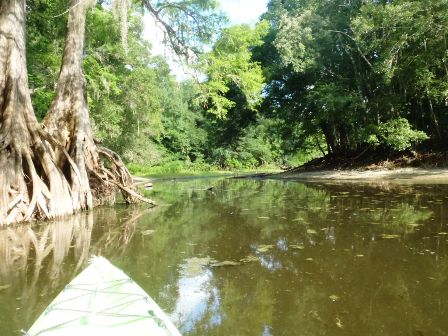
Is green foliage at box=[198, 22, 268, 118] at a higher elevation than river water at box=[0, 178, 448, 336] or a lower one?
higher

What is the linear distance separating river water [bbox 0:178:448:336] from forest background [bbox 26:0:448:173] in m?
5.32

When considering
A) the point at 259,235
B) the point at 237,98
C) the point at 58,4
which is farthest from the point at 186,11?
the point at 237,98

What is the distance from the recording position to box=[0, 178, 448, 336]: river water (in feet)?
10.1

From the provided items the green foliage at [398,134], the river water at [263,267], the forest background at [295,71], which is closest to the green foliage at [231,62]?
the forest background at [295,71]

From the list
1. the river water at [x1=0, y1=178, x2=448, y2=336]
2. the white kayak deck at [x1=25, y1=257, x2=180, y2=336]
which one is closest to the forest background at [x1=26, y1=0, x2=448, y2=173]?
the river water at [x1=0, y1=178, x2=448, y2=336]

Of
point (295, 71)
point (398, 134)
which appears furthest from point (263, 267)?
point (295, 71)

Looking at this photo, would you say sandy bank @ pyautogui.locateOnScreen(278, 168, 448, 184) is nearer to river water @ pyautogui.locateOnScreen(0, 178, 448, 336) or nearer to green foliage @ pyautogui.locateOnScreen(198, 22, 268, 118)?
green foliage @ pyautogui.locateOnScreen(198, 22, 268, 118)

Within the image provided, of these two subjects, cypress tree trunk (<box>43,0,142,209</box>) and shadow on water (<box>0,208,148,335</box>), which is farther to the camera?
cypress tree trunk (<box>43,0,142,209</box>)

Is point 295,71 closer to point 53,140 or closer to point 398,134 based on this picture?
point 398,134

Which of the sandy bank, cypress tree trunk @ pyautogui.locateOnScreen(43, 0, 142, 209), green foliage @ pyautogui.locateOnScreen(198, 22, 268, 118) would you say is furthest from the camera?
the sandy bank

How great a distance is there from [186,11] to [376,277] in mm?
9884

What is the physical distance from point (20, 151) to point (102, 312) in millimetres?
6335

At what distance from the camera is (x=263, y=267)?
14.7ft

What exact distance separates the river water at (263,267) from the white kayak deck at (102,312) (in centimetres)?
55
